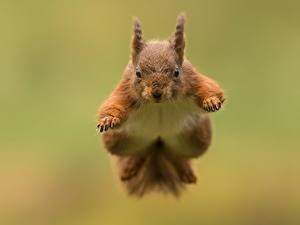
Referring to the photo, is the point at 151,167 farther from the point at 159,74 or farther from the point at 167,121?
the point at 159,74

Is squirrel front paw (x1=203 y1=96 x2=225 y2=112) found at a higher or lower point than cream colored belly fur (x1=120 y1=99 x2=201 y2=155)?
lower

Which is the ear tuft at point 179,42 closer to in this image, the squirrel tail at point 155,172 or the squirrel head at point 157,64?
the squirrel head at point 157,64

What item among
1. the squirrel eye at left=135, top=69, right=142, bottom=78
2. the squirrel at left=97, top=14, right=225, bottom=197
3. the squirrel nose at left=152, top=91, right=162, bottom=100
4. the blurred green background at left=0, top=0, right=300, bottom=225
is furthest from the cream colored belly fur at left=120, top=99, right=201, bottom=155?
the blurred green background at left=0, top=0, right=300, bottom=225

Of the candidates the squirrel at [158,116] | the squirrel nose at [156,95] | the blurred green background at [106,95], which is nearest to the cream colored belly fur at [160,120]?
the squirrel at [158,116]

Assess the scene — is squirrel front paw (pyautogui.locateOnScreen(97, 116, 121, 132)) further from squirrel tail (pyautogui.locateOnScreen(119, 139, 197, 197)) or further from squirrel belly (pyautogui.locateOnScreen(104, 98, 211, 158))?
squirrel tail (pyautogui.locateOnScreen(119, 139, 197, 197))

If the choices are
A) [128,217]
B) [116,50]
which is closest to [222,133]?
[128,217]

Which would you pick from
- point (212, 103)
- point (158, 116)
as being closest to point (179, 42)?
point (212, 103)
